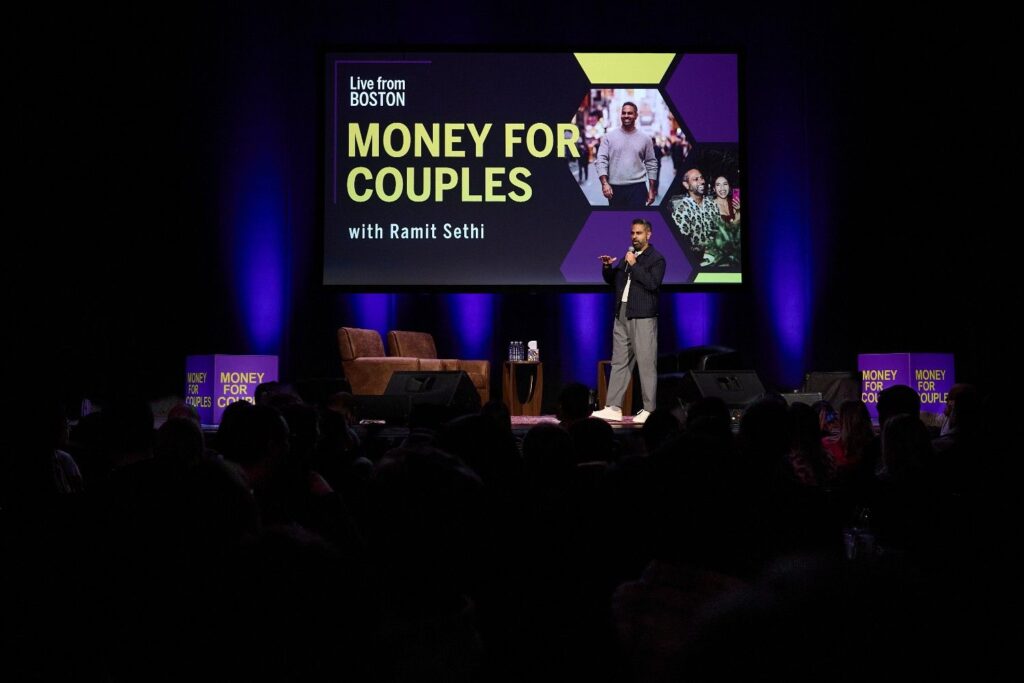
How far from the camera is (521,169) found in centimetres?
871

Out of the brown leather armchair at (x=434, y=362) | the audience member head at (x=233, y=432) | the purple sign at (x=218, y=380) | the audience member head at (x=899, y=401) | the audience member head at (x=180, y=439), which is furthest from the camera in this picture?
the brown leather armchair at (x=434, y=362)

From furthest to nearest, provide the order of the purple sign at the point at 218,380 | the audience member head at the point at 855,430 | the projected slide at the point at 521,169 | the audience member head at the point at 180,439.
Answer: the projected slide at the point at 521,169
the purple sign at the point at 218,380
the audience member head at the point at 855,430
the audience member head at the point at 180,439

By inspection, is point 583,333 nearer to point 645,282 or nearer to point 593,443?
point 645,282

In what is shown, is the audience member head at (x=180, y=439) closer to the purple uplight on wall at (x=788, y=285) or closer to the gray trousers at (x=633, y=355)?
the gray trousers at (x=633, y=355)

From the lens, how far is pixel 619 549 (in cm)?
167

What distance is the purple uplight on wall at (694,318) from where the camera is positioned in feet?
31.6

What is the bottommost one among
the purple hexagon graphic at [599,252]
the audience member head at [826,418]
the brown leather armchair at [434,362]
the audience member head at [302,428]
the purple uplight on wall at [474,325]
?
the audience member head at [826,418]

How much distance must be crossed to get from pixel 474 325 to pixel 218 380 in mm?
3035

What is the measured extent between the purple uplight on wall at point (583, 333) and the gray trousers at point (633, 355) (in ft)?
6.00

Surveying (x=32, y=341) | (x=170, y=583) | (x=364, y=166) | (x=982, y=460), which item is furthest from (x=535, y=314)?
(x=170, y=583)

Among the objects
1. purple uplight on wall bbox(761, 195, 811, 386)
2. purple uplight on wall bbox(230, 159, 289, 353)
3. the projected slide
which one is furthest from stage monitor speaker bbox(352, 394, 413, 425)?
purple uplight on wall bbox(761, 195, 811, 386)

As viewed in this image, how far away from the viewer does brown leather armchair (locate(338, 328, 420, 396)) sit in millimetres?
8297

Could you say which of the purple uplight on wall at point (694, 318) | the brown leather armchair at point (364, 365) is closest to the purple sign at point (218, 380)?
the brown leather armchair at point (364, 365)

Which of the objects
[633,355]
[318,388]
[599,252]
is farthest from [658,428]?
[599,252]
